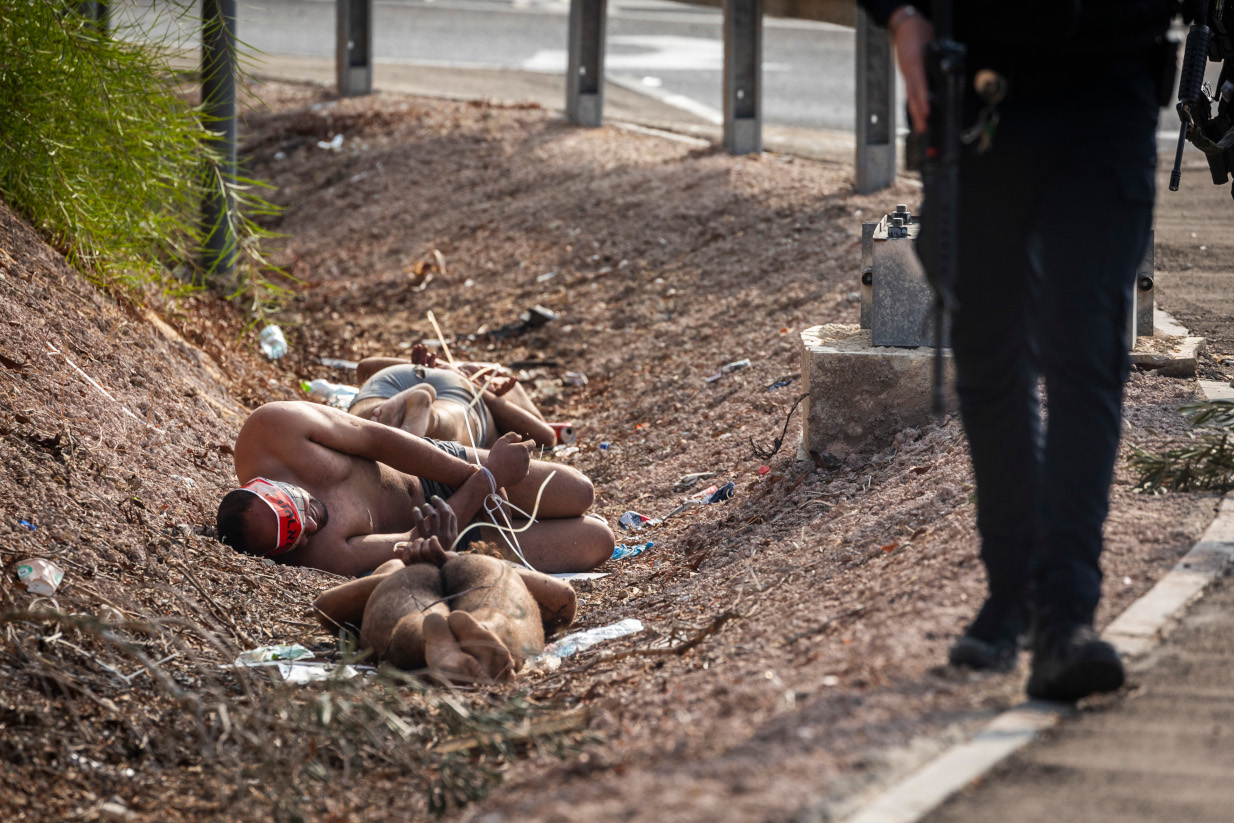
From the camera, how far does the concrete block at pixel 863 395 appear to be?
474cm

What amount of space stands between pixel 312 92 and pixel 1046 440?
11294mm

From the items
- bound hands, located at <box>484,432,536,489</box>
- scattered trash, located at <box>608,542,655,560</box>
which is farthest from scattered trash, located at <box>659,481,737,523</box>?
bound hands, located at <box>484,432,536,489</box>

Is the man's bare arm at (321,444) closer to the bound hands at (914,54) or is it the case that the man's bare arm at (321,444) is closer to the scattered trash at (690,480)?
the scattered trash at (690,480)

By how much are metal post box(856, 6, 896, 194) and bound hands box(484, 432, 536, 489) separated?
4163 mm

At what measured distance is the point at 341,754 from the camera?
2.88 m

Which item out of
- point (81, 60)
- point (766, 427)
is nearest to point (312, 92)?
point (81, 60)

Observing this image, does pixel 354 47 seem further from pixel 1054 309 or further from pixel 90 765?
pixel 1054 309

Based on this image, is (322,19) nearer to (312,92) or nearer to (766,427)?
(312,92)

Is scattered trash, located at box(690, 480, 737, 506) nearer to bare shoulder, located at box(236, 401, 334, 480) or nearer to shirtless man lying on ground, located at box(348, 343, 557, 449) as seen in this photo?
shirtless man lying on ground, located at box(348, 343, 557, 449)

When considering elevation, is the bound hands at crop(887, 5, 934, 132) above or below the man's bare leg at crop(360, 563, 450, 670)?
above

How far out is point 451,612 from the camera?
3.45m

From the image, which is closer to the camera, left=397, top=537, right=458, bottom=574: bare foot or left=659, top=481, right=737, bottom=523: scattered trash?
left=397, top=537, right=458, bottom=574: bare foot

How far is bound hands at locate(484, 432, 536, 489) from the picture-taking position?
185 inches

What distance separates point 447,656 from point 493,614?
0.26 m
